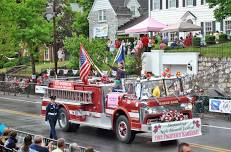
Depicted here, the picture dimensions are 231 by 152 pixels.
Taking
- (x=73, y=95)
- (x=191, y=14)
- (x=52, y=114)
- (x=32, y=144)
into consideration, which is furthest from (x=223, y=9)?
(x=32, y=144)

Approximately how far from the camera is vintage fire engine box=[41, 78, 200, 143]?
17.4 metres

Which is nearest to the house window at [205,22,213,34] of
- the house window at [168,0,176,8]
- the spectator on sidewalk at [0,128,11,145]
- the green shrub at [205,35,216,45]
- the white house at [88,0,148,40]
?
the house window at [168,0,176,8]

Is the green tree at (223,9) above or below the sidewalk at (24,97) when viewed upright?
above

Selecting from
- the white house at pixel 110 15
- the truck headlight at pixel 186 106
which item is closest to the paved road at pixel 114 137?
the truck headlight at pixel 186 106

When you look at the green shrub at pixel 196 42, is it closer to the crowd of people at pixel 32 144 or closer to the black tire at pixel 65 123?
the black tire at pixel 65 123

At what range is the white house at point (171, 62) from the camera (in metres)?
34.7

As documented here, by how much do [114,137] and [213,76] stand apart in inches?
593

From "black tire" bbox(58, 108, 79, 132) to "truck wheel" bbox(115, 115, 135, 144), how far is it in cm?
330

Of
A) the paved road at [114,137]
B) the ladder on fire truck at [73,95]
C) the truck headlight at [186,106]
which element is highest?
the ladder on fire truck at [73,95]

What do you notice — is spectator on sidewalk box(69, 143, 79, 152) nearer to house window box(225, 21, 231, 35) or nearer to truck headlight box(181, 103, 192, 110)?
truck headlight box(181, 103, 192, 110)

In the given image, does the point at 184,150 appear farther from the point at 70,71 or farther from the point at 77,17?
the point at 77,17

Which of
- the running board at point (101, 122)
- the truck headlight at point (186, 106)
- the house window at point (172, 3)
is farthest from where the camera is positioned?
the house window at point (172, 3)

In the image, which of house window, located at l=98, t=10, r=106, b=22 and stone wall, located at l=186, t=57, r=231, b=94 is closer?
stone wall, located at l=186, t=57, r=231, b=94

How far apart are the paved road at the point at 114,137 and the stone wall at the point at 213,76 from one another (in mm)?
8005
